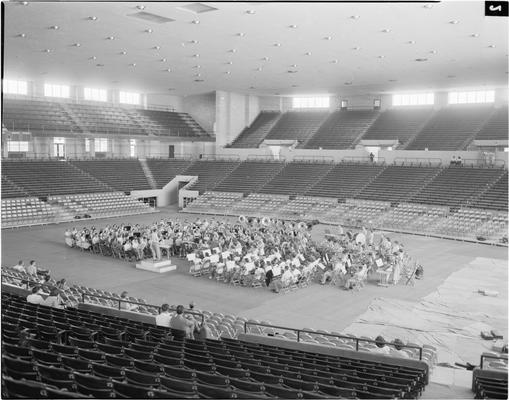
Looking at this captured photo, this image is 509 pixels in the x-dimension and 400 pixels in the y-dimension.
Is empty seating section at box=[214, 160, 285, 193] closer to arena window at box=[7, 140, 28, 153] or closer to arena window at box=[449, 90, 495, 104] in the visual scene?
arena window at box=[7, 140, 28, 153]

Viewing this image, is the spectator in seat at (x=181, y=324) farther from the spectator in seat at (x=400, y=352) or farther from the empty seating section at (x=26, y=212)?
the empty seating section at (x=26, y=212)

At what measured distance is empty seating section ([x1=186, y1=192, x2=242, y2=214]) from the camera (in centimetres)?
4188

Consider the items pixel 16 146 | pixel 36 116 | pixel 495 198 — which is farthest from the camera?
pixel 16 146

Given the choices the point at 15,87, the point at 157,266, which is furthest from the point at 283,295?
the point at 15,87

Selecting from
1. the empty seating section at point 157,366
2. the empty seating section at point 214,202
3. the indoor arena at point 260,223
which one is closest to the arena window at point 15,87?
the indoor arena at point 260,223

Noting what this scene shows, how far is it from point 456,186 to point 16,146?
1441 inches

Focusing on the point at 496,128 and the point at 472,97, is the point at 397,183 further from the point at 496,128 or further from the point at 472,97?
the point at 472,97

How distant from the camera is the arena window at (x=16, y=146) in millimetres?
44781

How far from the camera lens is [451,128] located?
4650 centimetres

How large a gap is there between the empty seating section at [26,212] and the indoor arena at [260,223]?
0.50ft

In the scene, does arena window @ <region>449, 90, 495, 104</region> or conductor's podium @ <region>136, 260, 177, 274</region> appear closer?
conductor's podium @ <region>136, 260, 177, 274</region>

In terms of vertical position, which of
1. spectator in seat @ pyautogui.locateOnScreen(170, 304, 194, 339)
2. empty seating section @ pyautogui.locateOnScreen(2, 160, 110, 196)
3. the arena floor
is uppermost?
empty seating section @ pyautogui.locateOnScreen(2, 160, 110, 196)

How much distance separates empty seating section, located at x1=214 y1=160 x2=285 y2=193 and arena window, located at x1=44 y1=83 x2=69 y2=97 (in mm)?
17699

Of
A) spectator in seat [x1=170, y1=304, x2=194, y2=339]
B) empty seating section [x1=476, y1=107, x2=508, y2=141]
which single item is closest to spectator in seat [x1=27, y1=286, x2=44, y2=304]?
spectator in seat [x1=170, y1=304, x2=194, y2=339]
